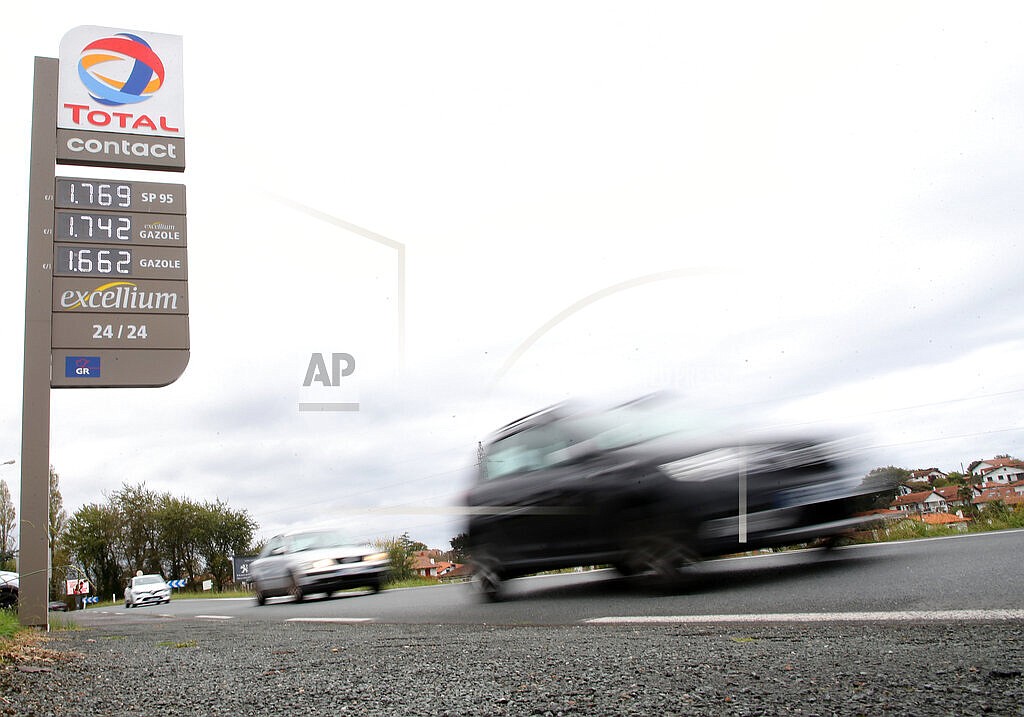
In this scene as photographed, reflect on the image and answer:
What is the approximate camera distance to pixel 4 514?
17.0ft

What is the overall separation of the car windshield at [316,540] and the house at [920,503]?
4881mm

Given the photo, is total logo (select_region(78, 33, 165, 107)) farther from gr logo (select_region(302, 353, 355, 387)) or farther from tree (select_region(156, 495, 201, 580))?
tree (select_region(156, 495, 201, 580))

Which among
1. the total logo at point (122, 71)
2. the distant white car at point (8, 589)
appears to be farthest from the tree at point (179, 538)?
the total logo at point (122, 71)

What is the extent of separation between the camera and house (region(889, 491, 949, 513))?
7.54 ft

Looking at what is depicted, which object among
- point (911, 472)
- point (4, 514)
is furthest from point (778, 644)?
point (4, 514)

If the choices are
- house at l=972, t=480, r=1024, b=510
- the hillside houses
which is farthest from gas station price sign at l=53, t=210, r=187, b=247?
house at l=972, t=480, r=1024, b=510

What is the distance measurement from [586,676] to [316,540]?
18.9 ft

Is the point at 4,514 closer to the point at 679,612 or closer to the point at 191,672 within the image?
the point at 191,672

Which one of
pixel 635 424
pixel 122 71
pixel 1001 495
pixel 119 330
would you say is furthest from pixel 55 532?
pixel 1001 495

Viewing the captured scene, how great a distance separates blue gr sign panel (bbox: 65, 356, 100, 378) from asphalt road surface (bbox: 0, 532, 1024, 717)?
7.14 feet

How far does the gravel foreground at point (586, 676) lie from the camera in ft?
4.83

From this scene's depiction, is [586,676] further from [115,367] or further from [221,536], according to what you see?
[115,367]

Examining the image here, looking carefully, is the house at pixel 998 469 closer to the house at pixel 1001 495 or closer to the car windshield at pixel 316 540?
the house at pixel 1001 495

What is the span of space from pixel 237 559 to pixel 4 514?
1611mm
